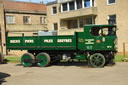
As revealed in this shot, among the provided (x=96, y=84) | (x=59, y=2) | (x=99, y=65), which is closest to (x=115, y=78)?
(x=96, y=84)

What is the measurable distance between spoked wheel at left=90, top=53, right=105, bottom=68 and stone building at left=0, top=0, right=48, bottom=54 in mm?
28721

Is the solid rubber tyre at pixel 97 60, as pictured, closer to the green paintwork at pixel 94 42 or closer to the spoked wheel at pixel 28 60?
the green paintwork at pixel 94 42

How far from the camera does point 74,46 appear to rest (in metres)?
17.2

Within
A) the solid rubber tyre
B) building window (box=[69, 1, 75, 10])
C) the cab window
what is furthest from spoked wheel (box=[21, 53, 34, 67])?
building window (box=[69, 1, 75, 10])

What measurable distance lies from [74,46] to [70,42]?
0.40 meters

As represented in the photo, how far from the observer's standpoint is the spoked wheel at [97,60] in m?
16.5

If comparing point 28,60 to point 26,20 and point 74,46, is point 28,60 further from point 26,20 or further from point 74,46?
point 26,20

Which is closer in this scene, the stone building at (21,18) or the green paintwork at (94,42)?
the green paintwork at (94,42)

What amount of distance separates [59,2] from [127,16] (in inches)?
559

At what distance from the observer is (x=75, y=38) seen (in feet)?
56.4

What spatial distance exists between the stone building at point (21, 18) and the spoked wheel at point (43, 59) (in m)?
26.0

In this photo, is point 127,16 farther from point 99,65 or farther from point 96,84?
point 96,84

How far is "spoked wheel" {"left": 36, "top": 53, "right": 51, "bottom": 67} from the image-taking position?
1794 centimetres

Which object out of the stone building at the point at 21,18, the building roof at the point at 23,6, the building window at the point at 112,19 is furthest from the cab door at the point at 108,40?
the building roof at the point at 23,6
